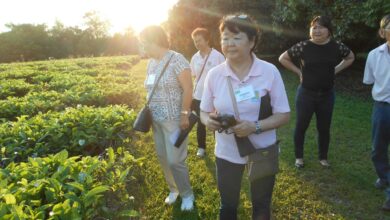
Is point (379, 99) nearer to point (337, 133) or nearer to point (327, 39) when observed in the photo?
point (327, 39)

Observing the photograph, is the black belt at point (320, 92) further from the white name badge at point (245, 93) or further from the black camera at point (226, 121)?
the black camera at point (226, 121)

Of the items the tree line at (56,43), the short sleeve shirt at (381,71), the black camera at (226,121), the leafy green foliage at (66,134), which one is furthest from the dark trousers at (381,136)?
the tree line at (56,43)

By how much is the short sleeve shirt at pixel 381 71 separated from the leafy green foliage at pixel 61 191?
9.84 feet

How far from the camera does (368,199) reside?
4.24 m

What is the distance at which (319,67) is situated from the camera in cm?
467

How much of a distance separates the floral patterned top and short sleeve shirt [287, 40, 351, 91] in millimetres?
1873

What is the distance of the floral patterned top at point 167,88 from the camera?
12.2 feet

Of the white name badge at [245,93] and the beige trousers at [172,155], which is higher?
the white name badge at [245,93]

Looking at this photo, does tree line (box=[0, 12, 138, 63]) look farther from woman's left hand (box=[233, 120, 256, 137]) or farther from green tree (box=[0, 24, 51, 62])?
woman's left hand (box=[233, 120, 256, 137])

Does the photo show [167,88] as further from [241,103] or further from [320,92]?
[320,92]

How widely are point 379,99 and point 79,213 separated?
11.2 feet

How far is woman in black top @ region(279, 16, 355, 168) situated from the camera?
15.0 feet

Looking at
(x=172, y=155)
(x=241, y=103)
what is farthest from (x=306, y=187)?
(x=241, y=103)

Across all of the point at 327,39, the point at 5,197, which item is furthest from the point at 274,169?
the point at 327,39
